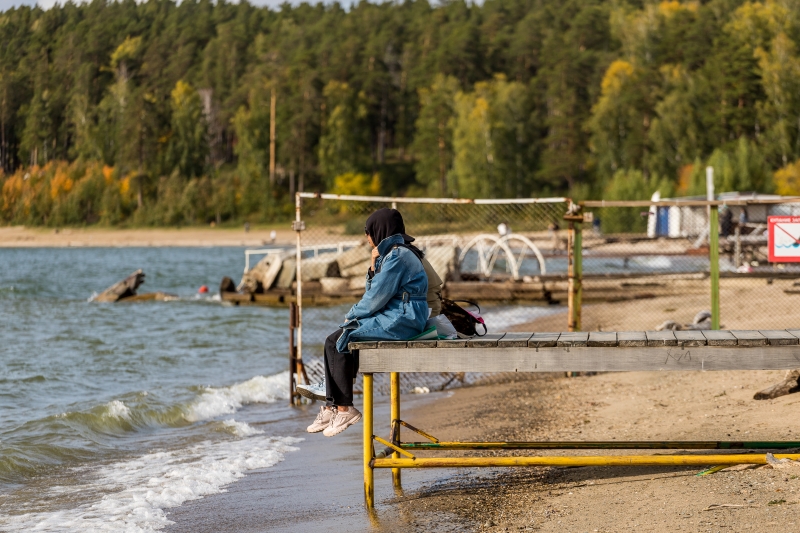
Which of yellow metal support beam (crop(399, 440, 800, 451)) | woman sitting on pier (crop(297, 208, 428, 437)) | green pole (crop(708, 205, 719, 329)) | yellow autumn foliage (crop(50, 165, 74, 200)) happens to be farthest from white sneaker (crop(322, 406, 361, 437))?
yellow autumn foliage (crop(50, 165, 74, 200))

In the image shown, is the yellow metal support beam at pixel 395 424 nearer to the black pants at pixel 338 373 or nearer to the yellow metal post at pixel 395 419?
the yellow metal post at pixel 395 419

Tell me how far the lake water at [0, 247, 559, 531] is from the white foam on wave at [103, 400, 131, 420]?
3cm

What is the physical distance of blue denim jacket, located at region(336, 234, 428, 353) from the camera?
554cm

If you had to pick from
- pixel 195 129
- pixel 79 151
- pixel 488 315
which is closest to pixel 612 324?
pixel 488 315

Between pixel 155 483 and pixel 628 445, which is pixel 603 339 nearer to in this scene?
pixel 628 445

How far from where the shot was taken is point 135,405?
10.9 m

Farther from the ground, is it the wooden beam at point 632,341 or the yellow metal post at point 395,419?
the wooden beam at point 632,341

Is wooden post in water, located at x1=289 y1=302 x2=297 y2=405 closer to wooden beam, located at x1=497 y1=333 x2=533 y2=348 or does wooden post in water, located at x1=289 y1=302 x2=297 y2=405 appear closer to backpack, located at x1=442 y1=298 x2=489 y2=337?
backpack, located at x1=442 y1=298 x2=489 y2=337

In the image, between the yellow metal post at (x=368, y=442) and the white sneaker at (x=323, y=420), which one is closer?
the yellow metal post at (x=368, y=442)

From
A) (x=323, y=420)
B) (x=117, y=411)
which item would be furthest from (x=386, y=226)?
(x=117, y=411)

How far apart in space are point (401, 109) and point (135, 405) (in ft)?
339

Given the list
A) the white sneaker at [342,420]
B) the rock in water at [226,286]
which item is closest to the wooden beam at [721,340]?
the white sneaker at [342,420]

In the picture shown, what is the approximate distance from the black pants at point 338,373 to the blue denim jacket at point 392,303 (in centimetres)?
8

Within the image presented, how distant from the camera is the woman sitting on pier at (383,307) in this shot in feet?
18.2
